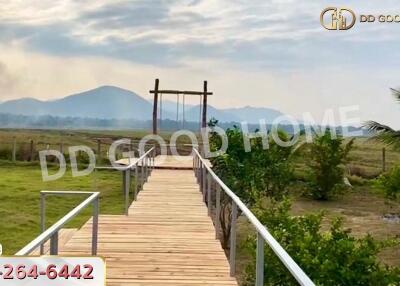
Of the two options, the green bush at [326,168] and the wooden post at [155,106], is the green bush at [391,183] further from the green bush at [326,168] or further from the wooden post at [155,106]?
the wooden post at [155,106]

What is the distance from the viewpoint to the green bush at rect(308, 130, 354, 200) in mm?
21031

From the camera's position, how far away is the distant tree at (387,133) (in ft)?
46.8

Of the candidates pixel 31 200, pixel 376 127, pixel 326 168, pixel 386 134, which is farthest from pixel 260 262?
pixel 326 168

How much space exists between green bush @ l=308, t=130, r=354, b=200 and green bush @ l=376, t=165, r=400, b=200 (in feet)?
20.5

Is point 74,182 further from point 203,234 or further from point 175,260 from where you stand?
point 175,260

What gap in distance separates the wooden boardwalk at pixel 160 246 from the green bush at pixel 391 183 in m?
4.69

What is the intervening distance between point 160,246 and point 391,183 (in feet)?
26.5

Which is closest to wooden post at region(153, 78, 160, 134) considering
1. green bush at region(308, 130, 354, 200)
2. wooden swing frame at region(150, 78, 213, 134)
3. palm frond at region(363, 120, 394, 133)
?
wooden swing frame at region(150, 78, 213, 134)

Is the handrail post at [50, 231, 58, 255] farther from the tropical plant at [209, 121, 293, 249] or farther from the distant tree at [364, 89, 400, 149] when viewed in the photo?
the distant tree at [364, 89, 400, 149]

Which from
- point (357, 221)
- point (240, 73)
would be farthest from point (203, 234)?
point (240, 73)

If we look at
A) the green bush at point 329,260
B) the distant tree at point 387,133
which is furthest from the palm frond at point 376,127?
the green bush at point 329,260

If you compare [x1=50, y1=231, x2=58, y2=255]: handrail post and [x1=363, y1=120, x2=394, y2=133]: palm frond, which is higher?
[x1=363, y1=120, x2=394, y2=133]: palm frond

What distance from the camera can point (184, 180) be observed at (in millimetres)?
16297

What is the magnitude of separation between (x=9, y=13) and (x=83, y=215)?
18.6m
